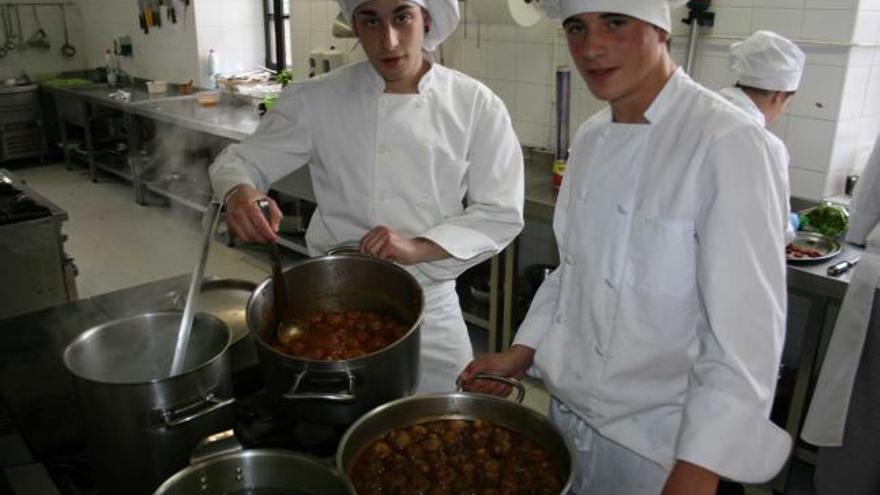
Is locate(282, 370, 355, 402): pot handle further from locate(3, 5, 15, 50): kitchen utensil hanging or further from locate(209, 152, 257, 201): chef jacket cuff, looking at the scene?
locate(3, 5, 15, 50): kitchen utensil hanging

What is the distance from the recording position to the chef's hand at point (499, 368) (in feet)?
4.43

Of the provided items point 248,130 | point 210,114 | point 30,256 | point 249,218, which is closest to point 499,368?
point 249,218

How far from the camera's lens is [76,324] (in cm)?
159

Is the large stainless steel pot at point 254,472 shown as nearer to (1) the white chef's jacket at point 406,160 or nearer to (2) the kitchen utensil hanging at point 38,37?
(1) the white chef's jacket at point 406,160

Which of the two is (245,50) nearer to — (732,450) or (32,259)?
(32,259)

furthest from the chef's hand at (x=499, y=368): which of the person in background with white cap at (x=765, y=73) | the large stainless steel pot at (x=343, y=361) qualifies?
the person in background with white cap at (x=765, y=73)

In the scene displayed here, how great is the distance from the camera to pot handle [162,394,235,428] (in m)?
0.96

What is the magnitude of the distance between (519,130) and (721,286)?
2.82 m

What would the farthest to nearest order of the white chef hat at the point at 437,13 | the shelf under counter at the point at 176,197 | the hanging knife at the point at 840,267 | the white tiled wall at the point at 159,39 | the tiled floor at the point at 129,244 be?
the white tiled wall at the point at 159,39 < the shelf under counter at the point at 176,197 < the tiled floor at the point at 129,244 < the hanging knife at the point at 840,267 < the white chef hat at the point at 437,13

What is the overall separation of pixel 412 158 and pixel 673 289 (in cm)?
79

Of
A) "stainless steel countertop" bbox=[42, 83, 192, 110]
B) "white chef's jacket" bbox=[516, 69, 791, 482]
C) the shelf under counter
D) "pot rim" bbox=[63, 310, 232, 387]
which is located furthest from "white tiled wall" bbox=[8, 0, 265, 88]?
"white chef's jacket" bbox=[516, 69, 791, 482]

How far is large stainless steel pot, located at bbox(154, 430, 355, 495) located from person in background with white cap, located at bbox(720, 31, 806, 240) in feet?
6.70

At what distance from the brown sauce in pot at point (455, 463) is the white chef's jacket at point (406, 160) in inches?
23.0

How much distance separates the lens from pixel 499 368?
1.35m
